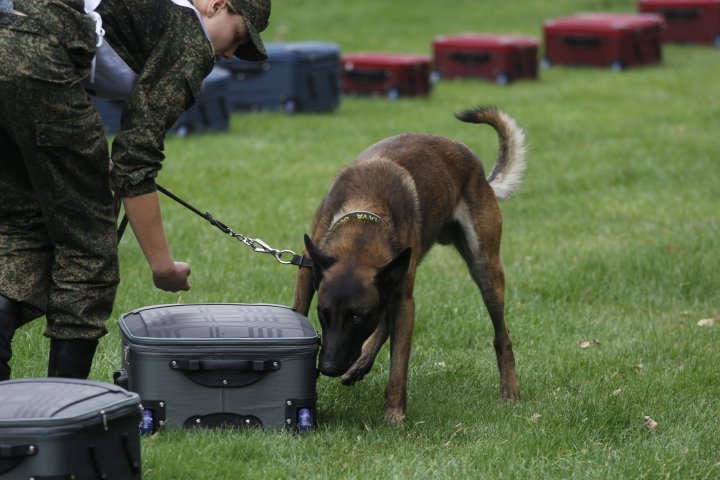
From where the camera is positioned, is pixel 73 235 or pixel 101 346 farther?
pixel 101 346

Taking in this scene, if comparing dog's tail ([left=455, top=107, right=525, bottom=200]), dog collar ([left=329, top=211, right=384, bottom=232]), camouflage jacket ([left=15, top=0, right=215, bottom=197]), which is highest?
camouflage jacket ([left=15, top=0, right=215, bottom=197])

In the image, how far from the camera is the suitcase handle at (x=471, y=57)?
17703 mm

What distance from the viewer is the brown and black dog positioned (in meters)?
5.05

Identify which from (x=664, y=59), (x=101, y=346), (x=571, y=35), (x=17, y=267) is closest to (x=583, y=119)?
(x=571, y=35)

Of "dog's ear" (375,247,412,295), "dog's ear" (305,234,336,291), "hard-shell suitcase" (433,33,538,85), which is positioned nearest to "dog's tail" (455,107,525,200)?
"dog's ear" (375,247,412,295)

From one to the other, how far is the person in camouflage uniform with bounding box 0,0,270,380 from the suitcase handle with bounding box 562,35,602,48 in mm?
15346

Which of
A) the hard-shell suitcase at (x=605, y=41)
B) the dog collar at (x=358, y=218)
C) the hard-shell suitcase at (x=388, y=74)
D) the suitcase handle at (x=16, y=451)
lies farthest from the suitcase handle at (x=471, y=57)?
the suitcase handle at (x=16, y=451)

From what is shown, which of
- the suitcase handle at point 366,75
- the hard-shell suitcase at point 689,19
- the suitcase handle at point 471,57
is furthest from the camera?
the hard-shell suitcase at point 689,19

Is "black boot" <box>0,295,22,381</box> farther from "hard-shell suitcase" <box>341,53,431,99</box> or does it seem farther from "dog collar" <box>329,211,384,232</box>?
"hard-shell suitcase" <box>341,53,431,99</box>

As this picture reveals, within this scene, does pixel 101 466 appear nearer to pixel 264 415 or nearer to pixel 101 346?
pixel 264 415

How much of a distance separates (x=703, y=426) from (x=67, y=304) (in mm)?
2788

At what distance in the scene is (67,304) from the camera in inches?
169

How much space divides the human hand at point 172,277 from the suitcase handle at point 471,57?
539 inches

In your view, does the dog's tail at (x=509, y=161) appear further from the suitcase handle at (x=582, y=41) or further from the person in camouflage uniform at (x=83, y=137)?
the suitcase handle at (x=582, y=41)
